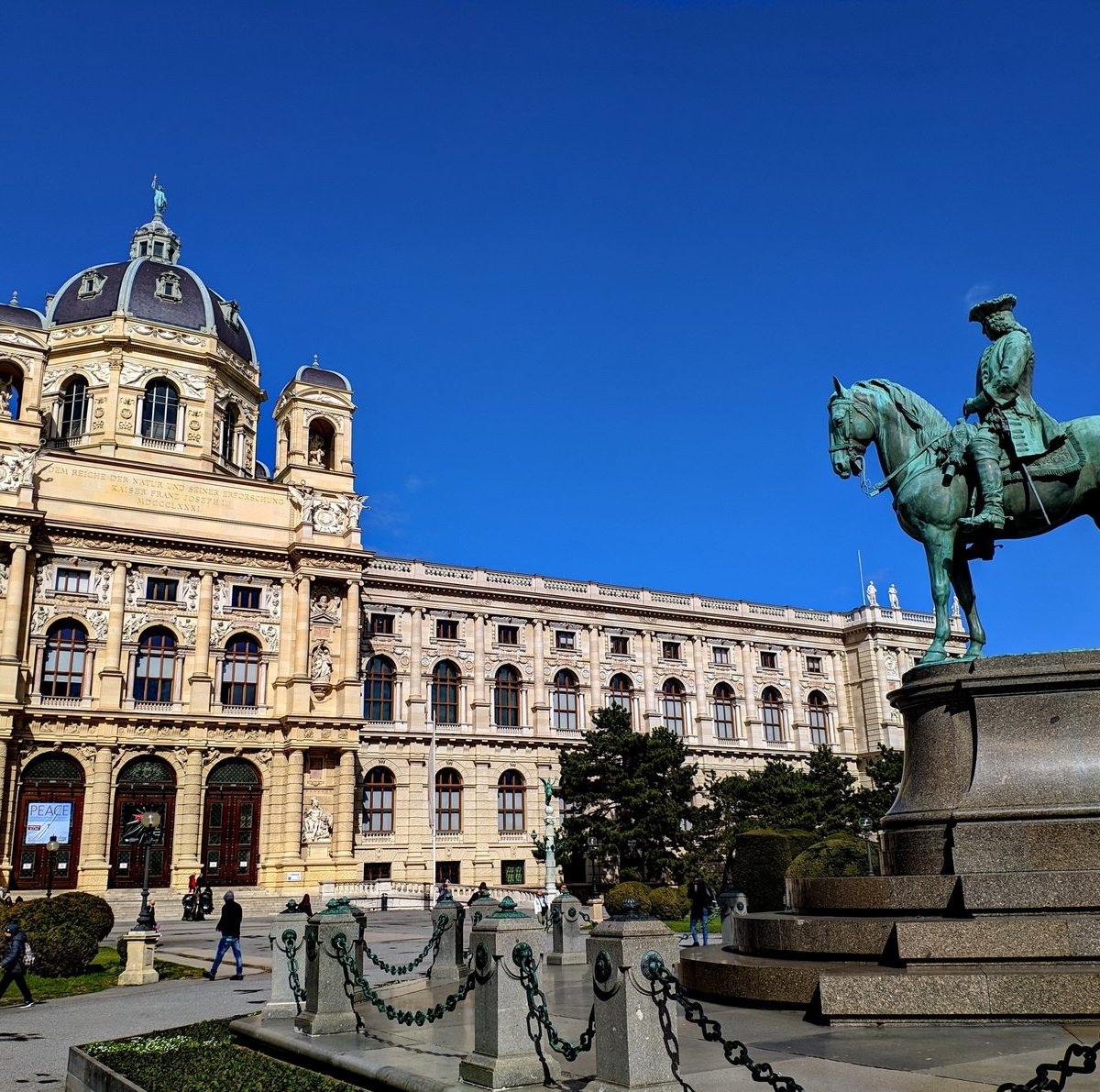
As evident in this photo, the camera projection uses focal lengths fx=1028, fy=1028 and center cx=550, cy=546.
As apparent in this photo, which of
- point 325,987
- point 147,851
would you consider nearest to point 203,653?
point 147,851

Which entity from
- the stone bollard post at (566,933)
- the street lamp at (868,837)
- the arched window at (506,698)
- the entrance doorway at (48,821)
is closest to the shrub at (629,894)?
the street lamp at (868,837)

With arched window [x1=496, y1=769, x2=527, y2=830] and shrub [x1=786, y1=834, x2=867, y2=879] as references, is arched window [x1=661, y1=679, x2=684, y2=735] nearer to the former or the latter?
arched window [x1=496, y1=769, x2=527, y2=830]

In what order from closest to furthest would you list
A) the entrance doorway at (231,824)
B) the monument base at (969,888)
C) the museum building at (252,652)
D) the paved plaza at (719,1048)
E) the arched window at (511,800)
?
the paved plaza at (719,1048) < the monument base at (969,888) < the museum building at (252,652) < the entrance doorway at (231,824) < the arched window at (511,800)

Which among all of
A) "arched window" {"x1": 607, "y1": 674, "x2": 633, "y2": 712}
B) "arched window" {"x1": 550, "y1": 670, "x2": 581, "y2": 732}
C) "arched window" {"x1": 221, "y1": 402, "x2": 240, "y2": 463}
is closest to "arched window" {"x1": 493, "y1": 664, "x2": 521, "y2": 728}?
"arched window" {"x1": 550, "y1": 670, "x2": 581, "y2": 732}

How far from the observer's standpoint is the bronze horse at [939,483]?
11.9 meters

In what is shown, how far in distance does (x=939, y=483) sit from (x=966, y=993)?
19.5ft

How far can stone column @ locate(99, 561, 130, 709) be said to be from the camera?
45438mm

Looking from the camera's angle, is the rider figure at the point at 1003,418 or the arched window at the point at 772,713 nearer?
the rider figure at the point at 1003,418

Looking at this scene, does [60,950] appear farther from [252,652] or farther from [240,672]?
[252,652]

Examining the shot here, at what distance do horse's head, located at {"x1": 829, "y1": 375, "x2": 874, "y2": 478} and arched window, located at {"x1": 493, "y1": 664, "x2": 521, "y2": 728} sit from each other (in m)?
46.9

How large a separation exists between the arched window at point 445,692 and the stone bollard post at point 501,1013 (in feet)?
159

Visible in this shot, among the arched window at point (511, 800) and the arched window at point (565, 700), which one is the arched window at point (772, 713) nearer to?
the arched window at point (565, 700)

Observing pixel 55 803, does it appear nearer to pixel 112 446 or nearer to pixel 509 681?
pixel 112 446

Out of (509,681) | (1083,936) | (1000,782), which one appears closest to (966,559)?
(1000,782)
